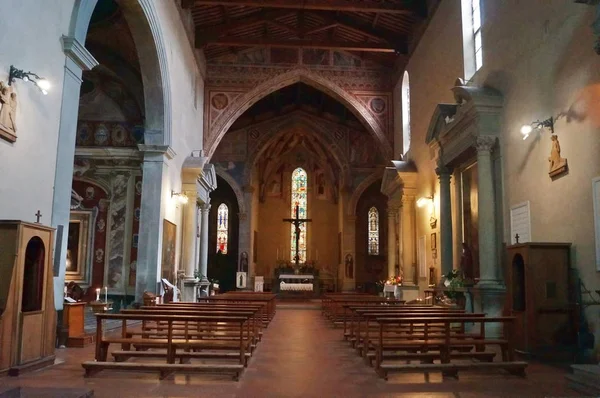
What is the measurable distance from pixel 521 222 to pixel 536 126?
1.68m

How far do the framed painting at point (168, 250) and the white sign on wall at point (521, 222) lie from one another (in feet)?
25.4

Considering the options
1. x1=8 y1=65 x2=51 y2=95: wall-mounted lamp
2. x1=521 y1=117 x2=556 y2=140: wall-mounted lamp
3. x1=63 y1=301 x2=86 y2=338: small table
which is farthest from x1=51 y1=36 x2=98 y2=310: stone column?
x1=521 y1=117 x2=556 y2=140: wall-mounted lamp

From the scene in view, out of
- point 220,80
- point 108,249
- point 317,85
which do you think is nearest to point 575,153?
point 108,249

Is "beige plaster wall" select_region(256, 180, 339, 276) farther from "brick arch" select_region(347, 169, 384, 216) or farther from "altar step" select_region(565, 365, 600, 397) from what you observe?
"altar step" select_region(565, 365, 600, 397)

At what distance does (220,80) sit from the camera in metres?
19.3

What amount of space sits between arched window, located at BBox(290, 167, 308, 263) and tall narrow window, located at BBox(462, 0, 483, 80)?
1707 cm

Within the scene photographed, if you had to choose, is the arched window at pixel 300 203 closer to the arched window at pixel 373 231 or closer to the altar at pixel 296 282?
the altar at pixel 296 282

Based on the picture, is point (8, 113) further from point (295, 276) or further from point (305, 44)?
point (295, 276)

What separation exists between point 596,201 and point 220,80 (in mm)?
14765

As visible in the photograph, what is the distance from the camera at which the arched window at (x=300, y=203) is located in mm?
28453

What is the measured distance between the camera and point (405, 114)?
18.1 meters

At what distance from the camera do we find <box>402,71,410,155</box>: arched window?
17.9 metres

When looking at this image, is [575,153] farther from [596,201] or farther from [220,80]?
[220,80]

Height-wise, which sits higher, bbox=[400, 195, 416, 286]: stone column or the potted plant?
bbox=[400, 195, 416, 286]: stone column
